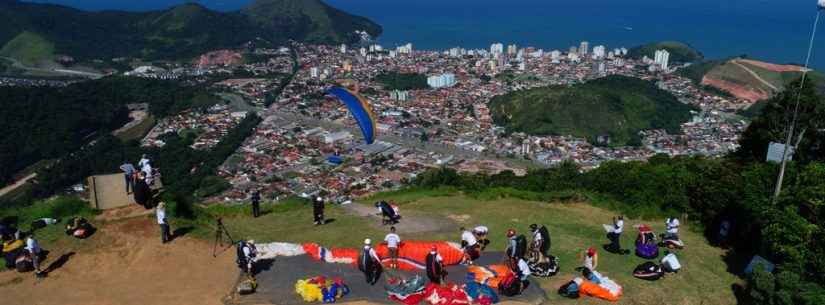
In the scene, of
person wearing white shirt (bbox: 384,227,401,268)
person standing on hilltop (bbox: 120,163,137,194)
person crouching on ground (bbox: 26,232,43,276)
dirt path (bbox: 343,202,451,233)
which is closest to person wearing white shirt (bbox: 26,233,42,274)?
person crouching on ground (bbox: 26,232,43,276)

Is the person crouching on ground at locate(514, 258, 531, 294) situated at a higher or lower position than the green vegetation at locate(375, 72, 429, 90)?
lower

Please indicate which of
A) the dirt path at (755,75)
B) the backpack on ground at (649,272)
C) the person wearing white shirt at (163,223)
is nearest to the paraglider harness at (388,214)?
the person wearing white shirt at (163,223)

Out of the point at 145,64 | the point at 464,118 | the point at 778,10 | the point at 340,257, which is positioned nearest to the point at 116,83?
the point at 145,64

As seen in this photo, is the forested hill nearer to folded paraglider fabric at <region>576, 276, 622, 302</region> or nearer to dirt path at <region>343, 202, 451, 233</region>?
dirt path at <region>343, 202, 451, 233</region>

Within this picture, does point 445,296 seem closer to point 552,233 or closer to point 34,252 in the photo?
point 552,233

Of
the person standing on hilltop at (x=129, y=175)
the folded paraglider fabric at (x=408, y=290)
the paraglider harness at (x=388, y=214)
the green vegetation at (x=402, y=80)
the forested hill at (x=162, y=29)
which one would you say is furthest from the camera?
the forested hill at (x=162, y=29)

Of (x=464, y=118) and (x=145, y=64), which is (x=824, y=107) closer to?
(x=464, y=118)

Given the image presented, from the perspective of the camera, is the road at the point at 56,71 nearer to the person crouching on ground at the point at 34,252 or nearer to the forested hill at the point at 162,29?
the forested hill at the point at 162,29
